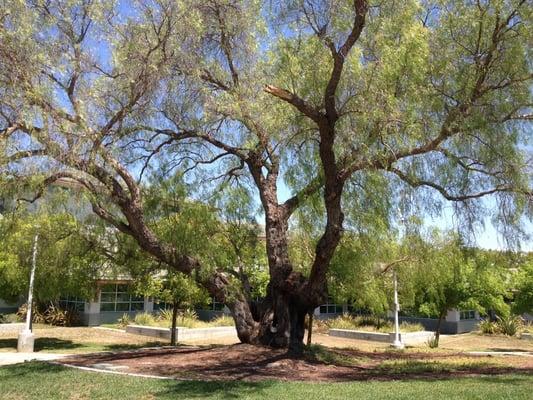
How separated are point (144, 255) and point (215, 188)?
131 inches

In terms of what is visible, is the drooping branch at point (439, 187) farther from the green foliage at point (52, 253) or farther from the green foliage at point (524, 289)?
the green foliage at point (524, 289)

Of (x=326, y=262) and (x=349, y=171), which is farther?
(x=326, y=262)

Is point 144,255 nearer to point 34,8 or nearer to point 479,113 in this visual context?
point 34,8

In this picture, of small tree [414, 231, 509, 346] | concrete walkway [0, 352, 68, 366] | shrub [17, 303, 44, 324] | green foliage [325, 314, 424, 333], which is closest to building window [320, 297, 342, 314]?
green foliage [325, 314, 424, 333]

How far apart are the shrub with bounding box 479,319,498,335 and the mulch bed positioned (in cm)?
1790

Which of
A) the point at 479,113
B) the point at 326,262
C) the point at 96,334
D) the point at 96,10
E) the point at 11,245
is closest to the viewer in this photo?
the point at 479,113

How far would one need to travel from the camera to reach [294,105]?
496 inches

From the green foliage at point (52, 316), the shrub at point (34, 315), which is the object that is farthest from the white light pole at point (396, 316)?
the shrub at point (34, 315)

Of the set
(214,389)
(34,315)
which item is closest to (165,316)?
(34,315)

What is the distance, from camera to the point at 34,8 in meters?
12.3

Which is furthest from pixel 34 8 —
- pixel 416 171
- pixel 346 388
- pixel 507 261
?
pixel 507 261

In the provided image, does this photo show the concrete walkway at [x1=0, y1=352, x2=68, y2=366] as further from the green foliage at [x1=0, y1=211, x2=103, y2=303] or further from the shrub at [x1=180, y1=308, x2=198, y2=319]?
the shrub at [x1=180, y1=308, x2=198, y2=319]

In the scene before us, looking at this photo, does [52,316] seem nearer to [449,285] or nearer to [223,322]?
[223,322]

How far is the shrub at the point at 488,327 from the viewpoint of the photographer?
3228 centimetres
